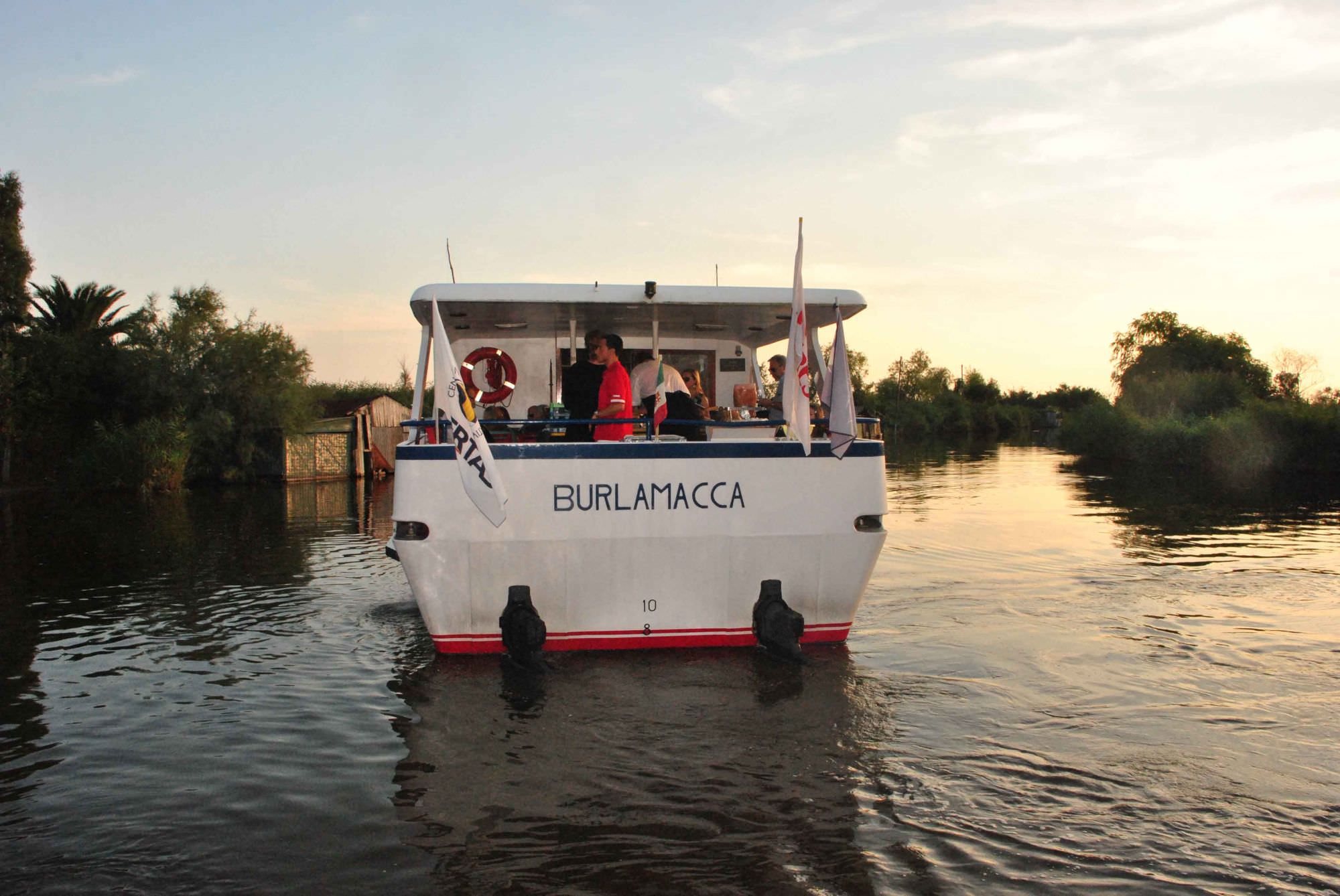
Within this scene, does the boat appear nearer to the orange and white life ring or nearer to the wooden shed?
the orange and white life ring

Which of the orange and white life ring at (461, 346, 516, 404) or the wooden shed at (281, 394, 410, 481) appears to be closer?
the orange and white life ring at (461, 346, 516, 404)

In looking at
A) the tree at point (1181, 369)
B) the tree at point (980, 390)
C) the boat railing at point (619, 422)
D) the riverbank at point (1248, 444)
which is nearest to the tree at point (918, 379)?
the tree at point (980, 390)

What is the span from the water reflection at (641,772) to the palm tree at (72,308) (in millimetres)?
38531

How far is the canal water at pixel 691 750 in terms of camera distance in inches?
172

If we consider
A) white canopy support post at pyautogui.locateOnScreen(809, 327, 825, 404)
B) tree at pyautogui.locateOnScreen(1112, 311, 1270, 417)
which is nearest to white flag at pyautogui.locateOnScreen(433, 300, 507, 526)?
white canopy support post at pyautogui.locateOnScreen(809, 327, 825, 404)

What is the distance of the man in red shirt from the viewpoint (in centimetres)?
805

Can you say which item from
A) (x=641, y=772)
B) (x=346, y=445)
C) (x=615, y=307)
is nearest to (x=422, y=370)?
(x=615, y=307)

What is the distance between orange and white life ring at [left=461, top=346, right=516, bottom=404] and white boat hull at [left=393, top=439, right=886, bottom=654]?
6.70ft

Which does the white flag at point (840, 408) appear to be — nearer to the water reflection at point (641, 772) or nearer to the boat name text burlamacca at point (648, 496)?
the boat name text burlamacca at point (648, 496)

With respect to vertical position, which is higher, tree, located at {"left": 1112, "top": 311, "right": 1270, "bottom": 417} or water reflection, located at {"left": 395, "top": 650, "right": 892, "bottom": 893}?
tree, located at {"left": 1112, "top": 311, "right": 1270, "bottom": 417}

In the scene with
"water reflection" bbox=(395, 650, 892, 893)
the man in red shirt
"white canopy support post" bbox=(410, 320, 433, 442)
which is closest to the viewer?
"water reflection" bbox=(395, 650, 892, 893)

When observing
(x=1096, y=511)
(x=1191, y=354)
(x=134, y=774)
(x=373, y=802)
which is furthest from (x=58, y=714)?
(x=1191, y=354)

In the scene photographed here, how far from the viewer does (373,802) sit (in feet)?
16.9

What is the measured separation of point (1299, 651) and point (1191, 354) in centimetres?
9473
